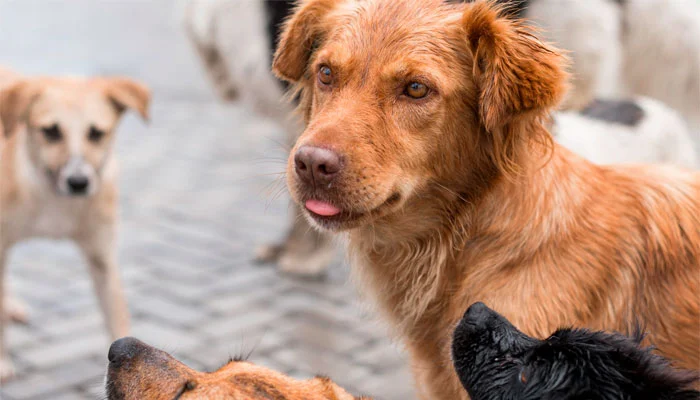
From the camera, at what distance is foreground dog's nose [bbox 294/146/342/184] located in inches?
95.3

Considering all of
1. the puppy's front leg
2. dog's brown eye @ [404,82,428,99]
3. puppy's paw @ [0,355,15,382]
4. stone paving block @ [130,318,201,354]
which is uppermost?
dog's brown eye @ [404,82,428,99]

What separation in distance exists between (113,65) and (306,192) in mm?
10654

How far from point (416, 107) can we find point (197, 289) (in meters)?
3.79

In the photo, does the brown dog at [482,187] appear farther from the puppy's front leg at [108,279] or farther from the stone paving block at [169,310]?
the stone paving block at [169,310]

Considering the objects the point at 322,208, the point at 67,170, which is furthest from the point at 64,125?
the point at 322,208

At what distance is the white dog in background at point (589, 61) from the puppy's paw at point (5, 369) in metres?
1.96

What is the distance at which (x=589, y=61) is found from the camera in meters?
5.43

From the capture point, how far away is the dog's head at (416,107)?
2438 mm

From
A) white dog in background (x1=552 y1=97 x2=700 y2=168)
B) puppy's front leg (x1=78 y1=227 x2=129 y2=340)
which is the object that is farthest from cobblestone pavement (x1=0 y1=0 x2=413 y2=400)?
white dog in background (x1=552 y1=97 x2=700 y2=168)

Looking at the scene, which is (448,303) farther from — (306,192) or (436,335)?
(306,192)

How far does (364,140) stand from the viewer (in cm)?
248

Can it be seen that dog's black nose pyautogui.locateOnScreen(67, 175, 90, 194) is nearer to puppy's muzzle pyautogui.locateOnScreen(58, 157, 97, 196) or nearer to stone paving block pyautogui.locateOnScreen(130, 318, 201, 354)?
puppy's muzzle pyautogui.locateOnScreen(58, 157, 97, 196)

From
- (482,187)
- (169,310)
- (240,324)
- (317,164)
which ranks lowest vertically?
(240,324)

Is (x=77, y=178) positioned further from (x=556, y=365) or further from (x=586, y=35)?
(x=586, y=35)
